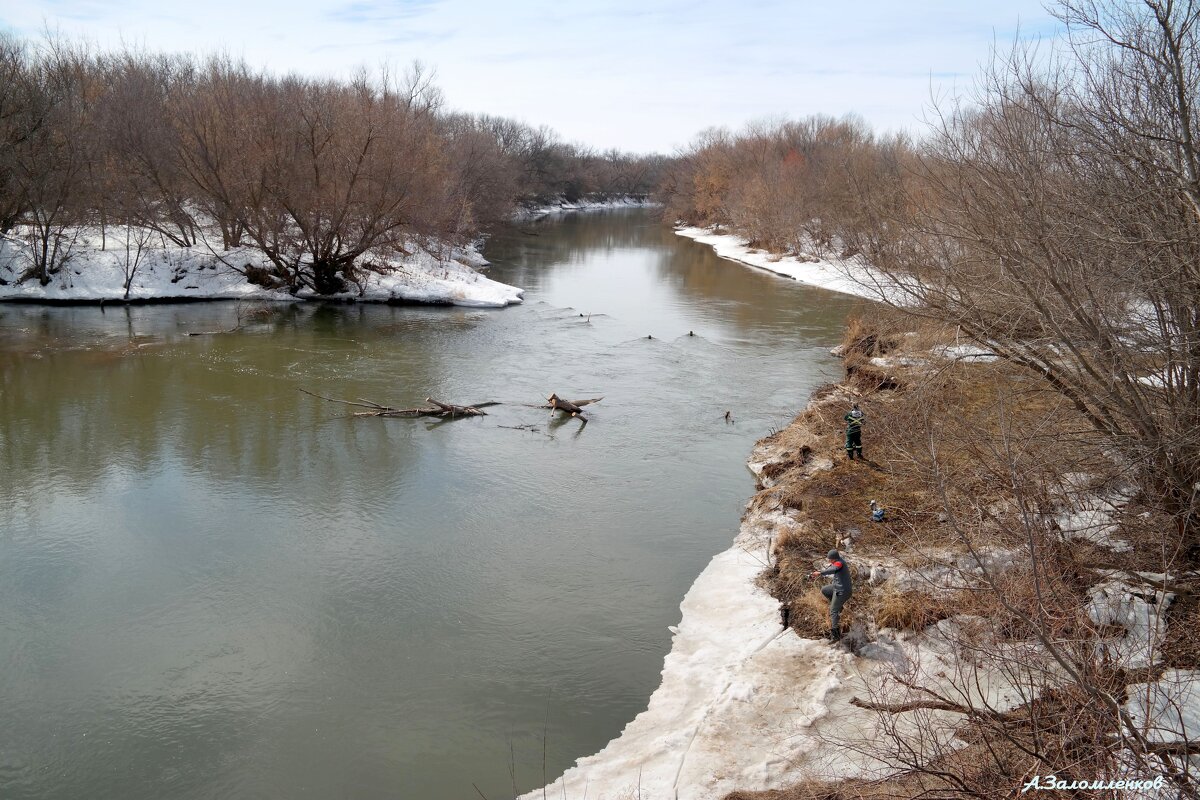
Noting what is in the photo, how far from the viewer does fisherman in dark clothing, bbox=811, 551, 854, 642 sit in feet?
31.0

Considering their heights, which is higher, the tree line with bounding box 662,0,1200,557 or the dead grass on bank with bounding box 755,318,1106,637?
the tree line with bounding box 662,0,1200,557

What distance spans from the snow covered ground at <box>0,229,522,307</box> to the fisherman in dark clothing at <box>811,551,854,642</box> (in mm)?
25116

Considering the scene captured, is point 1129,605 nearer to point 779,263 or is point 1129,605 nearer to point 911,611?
point 911,611

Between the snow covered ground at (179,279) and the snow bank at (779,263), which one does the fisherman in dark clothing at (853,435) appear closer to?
the snow bank at (779,263)

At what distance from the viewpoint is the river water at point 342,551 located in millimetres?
8555

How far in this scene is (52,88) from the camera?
36.0m

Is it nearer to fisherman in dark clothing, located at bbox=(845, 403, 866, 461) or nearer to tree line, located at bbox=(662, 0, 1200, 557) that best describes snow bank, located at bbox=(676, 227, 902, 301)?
fisherman in dark clothing, located at bbox=(845, 403, 866, 461)

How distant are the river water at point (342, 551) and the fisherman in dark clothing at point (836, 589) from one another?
80.4 inches

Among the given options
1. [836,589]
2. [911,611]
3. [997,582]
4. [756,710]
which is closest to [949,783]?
[997,582]

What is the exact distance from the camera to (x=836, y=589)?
31.2 feet

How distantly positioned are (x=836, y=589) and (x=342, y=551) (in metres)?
7.16

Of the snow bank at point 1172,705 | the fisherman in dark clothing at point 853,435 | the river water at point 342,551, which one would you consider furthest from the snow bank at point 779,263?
the snow bank at point 1172,705

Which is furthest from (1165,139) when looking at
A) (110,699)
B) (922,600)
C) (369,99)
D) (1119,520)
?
(369,99)

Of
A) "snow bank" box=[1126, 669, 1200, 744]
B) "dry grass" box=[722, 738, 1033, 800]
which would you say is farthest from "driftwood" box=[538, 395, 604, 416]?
"snow bank" box=[1126, 669, 1200, 744]
